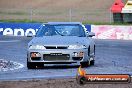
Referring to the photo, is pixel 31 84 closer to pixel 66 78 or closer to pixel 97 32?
pixel 66 78

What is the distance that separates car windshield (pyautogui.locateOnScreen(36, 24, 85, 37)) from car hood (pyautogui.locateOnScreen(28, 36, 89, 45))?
54 centimetres

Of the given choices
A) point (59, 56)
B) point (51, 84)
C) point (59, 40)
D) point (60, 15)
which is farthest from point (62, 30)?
point (60, 15)

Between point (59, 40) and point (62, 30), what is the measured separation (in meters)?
1.21

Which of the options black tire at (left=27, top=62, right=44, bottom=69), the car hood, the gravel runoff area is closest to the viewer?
the gravel runoff area

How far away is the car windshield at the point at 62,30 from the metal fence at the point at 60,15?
1120 inches

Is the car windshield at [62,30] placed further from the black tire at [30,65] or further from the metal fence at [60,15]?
the metal fence at [60,15]

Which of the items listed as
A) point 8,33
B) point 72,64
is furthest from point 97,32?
point 72,64

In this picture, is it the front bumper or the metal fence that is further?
the metal fence

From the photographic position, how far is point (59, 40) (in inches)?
723

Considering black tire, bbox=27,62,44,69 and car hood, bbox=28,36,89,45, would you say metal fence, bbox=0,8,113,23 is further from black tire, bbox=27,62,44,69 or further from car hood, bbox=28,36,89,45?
black tire, bbox=27,62,44,69

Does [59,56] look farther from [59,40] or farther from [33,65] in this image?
[33,65]

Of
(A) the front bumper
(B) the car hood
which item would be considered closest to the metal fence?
(B) the car hood

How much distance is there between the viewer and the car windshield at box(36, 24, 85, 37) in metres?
19.4

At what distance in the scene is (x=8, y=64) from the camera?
20.0m
